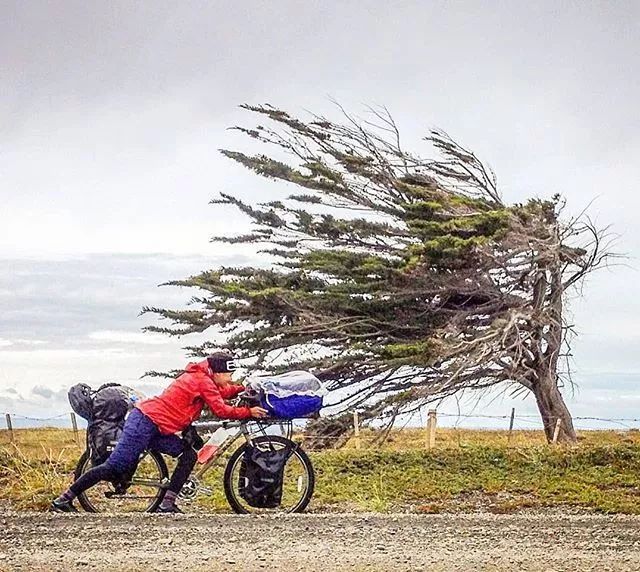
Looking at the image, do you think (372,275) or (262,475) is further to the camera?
(372,275)

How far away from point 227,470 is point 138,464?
824 mm

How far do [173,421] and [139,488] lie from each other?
999 mm

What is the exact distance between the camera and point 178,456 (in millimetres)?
9906

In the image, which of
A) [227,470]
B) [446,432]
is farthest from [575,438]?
Answer: [227,470]

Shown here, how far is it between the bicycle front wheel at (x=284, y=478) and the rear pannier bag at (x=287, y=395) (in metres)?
0.28

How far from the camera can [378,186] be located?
24625mm

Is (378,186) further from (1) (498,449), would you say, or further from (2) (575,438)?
(1) (498,449)

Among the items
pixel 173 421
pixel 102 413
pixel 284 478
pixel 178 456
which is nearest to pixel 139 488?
pixel 178 456

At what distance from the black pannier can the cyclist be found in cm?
39

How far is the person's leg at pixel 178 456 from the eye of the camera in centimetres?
984

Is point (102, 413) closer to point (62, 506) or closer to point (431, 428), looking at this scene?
point (62, 506)

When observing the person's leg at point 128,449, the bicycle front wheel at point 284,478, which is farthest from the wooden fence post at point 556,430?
the person's leg at point 128,449

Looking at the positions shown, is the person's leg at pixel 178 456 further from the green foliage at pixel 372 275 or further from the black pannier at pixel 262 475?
the green foliage at pixel 372 275

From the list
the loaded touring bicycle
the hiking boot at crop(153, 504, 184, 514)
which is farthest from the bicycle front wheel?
the hiking boot at crop(153, 504, 184, 514)
